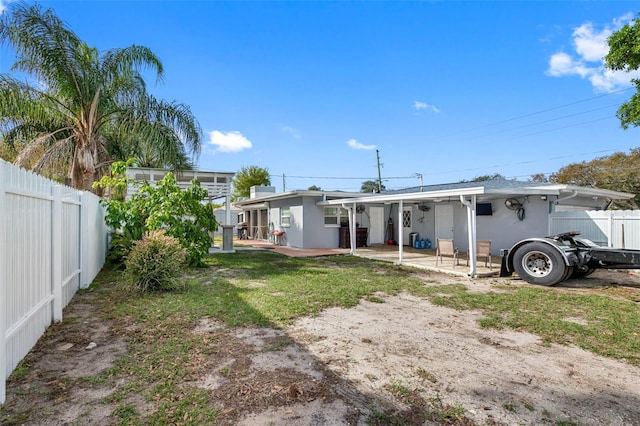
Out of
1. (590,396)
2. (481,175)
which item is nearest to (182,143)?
(590,396)

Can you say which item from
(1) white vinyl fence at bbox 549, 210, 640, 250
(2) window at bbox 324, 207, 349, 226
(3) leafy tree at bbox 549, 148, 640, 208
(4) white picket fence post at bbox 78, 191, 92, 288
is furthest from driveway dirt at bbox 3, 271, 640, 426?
(3) leafy tree at bbox 549, 148, 640, 208

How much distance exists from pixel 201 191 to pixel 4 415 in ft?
24.9

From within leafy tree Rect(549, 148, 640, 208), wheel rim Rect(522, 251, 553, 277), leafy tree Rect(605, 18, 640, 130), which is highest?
leafy tree Rect(605, 18, 640, 130)

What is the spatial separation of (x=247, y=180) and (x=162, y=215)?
1363 inches

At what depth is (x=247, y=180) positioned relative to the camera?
4266 centimetres

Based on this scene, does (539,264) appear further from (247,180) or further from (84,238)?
(247,180)

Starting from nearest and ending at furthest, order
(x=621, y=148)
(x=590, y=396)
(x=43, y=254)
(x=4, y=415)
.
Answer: (x=4, y=415), (x=590, y=396), (x=43, y=254), (x=621, y=148)

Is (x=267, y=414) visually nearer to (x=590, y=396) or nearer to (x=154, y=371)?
(x=154, y=371)

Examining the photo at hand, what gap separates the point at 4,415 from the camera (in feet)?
8.13

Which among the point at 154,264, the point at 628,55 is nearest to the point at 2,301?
the point at 154,264

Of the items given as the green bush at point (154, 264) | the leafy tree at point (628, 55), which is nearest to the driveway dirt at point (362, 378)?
the green bush at point (154, 264)

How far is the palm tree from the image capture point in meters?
9.19

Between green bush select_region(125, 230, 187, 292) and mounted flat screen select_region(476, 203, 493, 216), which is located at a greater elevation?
mounted flat screen select_region(476, 203, 493, 216)

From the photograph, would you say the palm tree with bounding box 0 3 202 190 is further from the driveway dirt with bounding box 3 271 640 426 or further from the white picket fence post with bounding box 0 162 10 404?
the white picket fence post with bounding box 0 162 10 404
